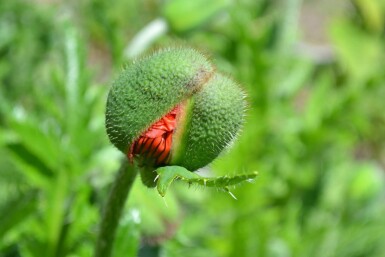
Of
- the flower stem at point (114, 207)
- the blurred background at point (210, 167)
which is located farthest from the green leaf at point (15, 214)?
the flower stem at point (114, 207)

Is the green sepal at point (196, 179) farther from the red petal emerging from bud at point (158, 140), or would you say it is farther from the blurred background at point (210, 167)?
the blurred background at point (210, 167)

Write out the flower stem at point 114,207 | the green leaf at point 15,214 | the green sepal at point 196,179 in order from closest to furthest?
the green sepal at point 196,179, the flower stem at point 114,207, the green leaf at point 15,214

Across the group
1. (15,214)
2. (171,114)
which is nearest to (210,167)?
(15,214)

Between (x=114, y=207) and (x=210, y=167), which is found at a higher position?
(x=210, y=167)

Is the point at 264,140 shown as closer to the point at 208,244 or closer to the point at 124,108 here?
the point at 208,244

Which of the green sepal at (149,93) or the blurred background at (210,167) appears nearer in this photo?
the green sepal at (149,93)

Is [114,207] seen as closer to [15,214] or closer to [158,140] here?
[158,140]
